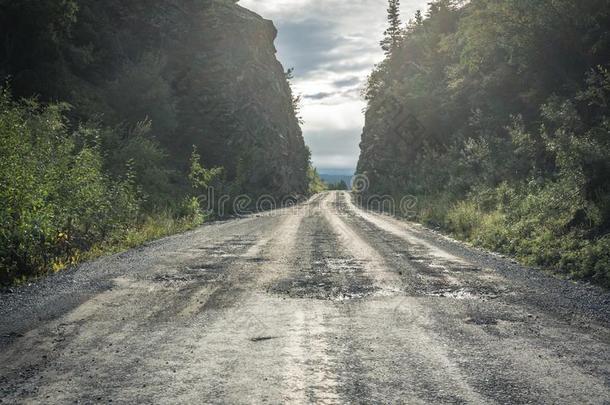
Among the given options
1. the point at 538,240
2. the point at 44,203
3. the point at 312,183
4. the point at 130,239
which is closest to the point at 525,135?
the point at 538,240

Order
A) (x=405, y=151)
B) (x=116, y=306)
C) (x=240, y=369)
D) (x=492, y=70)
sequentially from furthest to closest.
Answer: (x=405, y=151)
(x=492, y=70)
(x=116, y=306)
(x=240, y=369)

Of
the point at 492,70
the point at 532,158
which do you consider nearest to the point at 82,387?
the point at 532,158

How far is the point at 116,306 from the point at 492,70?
2674cm

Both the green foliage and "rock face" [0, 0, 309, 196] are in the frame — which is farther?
the green foliage

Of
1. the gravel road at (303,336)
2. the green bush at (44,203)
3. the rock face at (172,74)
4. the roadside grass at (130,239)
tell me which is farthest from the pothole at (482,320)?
the rock face at (172,74)

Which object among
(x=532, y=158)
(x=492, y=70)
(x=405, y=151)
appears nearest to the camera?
(x=532, y=158)

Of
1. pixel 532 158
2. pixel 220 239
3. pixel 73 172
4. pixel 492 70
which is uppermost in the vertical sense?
pixel 492 70

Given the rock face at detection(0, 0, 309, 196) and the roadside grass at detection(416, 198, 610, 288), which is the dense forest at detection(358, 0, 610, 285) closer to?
the roadside grass at detection(416, 198, 610, 288)

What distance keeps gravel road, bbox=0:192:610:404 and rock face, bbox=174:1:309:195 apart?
90.2ft

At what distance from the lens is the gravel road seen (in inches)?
144

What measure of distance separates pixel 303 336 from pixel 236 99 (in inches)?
1499

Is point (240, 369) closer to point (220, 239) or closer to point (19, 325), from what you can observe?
point (19, 325)

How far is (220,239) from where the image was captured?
14375mm

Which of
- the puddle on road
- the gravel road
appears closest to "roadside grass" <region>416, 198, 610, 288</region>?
the gravel road
